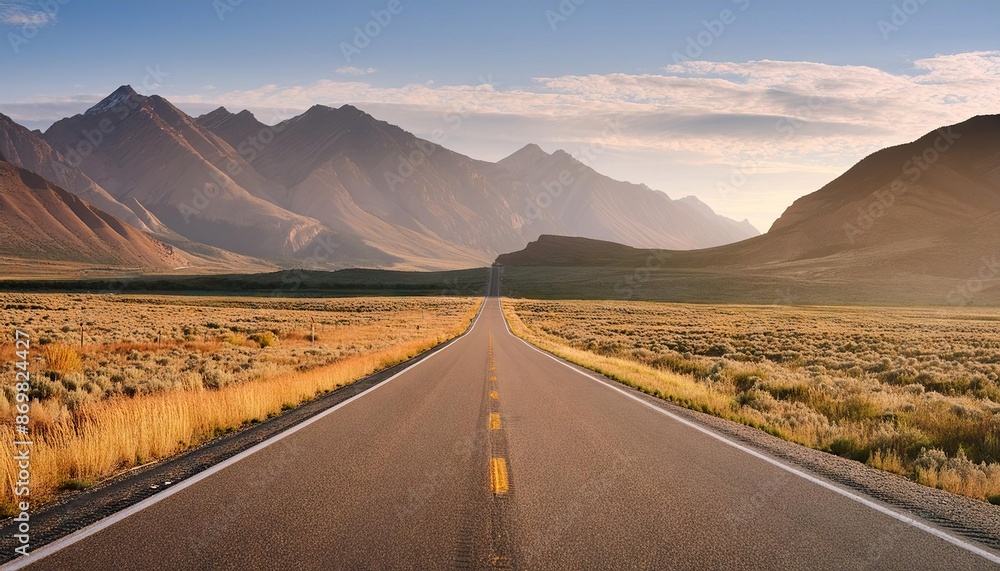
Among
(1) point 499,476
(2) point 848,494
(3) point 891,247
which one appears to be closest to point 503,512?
(1) point 499,476

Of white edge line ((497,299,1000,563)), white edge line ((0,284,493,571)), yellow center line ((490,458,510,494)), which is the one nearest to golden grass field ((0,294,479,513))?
white edge line ((0,284,493,571))

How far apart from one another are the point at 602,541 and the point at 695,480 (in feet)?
7.43

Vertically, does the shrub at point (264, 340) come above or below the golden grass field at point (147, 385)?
below

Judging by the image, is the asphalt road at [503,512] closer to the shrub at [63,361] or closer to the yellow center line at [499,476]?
the yellow center line at [499,476]

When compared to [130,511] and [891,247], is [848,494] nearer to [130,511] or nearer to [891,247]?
[130,511]

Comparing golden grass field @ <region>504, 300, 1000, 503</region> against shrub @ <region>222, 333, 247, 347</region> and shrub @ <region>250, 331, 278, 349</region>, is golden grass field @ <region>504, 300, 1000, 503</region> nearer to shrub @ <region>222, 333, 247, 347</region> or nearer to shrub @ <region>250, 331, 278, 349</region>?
shrub @ <region>250, 331, 278, 349</region>

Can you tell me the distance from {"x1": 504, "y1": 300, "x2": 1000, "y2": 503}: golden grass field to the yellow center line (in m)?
4.98

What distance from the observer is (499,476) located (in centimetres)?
665

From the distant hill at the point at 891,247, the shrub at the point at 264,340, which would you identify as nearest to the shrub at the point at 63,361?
the shrub at the point at 264,340

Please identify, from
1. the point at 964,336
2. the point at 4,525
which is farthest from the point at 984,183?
the point at 4,525

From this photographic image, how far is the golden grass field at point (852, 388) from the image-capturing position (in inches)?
332

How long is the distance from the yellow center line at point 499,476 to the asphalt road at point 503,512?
1.3 inches

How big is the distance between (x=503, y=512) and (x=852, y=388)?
42.0 feet

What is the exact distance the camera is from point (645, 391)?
576 inches
